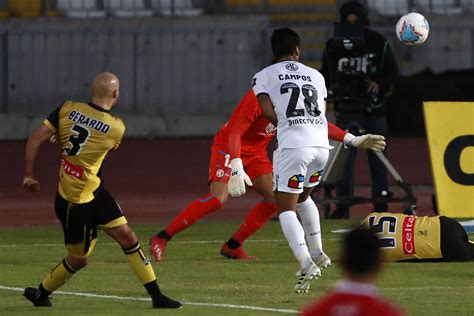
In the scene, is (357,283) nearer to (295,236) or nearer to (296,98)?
(295,236)

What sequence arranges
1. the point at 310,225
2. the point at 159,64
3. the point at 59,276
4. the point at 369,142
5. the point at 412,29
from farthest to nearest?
the point at 159,64 < the point at 412,29 < the point at 310,225 < the point at 369,142 < the point at 59,276

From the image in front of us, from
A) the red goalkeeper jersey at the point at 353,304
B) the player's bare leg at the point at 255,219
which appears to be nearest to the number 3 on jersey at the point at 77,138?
the player's bare leg at the point at 255,219

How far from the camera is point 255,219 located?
1441 cm

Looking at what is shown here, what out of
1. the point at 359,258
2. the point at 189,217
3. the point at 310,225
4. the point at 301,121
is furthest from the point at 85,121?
the point at 359,258

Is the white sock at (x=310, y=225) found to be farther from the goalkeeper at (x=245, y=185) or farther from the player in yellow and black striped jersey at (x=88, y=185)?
the player in yellow and black striped jersey at (x=88, y=185)

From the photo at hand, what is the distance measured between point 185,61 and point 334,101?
14592 millimetres

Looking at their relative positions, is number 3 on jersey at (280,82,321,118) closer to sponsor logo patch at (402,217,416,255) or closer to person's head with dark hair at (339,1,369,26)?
sponsor logo patch at (402,217,416,255)

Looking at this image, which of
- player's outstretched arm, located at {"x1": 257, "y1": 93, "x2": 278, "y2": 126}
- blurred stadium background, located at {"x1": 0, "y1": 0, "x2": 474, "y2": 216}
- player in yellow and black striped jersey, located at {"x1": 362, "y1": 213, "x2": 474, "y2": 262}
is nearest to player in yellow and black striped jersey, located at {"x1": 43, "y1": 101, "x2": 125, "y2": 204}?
player's outstretched arm, located at {"x1": 257, "y1": 93, "x2": 278, "y2": 126}

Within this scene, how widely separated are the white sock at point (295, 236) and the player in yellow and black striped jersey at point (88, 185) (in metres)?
1.27

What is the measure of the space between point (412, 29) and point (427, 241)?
4.14 m

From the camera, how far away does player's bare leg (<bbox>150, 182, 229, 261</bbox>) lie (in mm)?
14328

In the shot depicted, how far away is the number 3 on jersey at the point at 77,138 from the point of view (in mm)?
10930

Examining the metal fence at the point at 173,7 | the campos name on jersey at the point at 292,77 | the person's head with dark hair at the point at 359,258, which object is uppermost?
the person's head with dark hair at the point at 359,258

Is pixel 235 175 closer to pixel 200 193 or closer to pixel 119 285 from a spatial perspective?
pixel 119 285
